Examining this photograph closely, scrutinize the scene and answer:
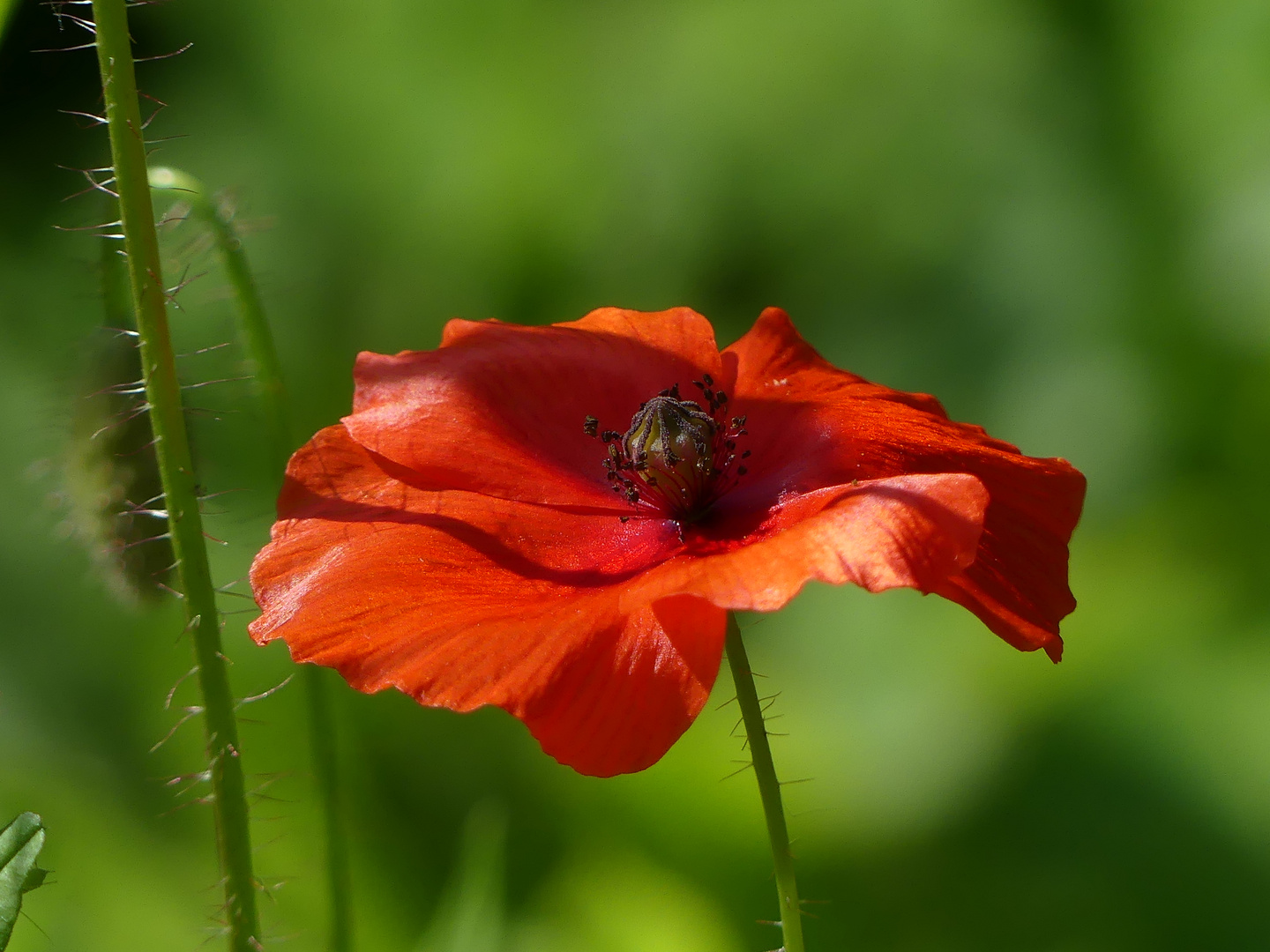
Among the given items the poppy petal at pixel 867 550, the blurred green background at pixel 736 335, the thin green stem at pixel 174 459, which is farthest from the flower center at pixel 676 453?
the blurred green background at pixel 736 335

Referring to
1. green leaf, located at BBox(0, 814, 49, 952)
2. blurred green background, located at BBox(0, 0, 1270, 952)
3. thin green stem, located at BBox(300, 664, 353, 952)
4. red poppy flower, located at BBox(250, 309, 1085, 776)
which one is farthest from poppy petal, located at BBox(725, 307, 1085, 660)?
blurred green background, located at BBox(0, 0, 1270, 952)

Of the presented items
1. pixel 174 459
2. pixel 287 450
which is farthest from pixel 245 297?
pixel 174 459

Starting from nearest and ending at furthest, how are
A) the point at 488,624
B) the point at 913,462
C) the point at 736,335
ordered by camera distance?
the point at 488,624
the point at 913,462
the point at 736,335

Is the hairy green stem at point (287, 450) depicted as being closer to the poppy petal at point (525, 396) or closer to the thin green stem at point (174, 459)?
the poppy petal at point (525, 396)

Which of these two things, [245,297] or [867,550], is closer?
[867,550]

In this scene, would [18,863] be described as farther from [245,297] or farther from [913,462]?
[913,462]

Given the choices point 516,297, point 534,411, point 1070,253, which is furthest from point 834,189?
point 534,411

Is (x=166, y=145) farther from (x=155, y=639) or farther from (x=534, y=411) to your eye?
(x=534, y=411)
